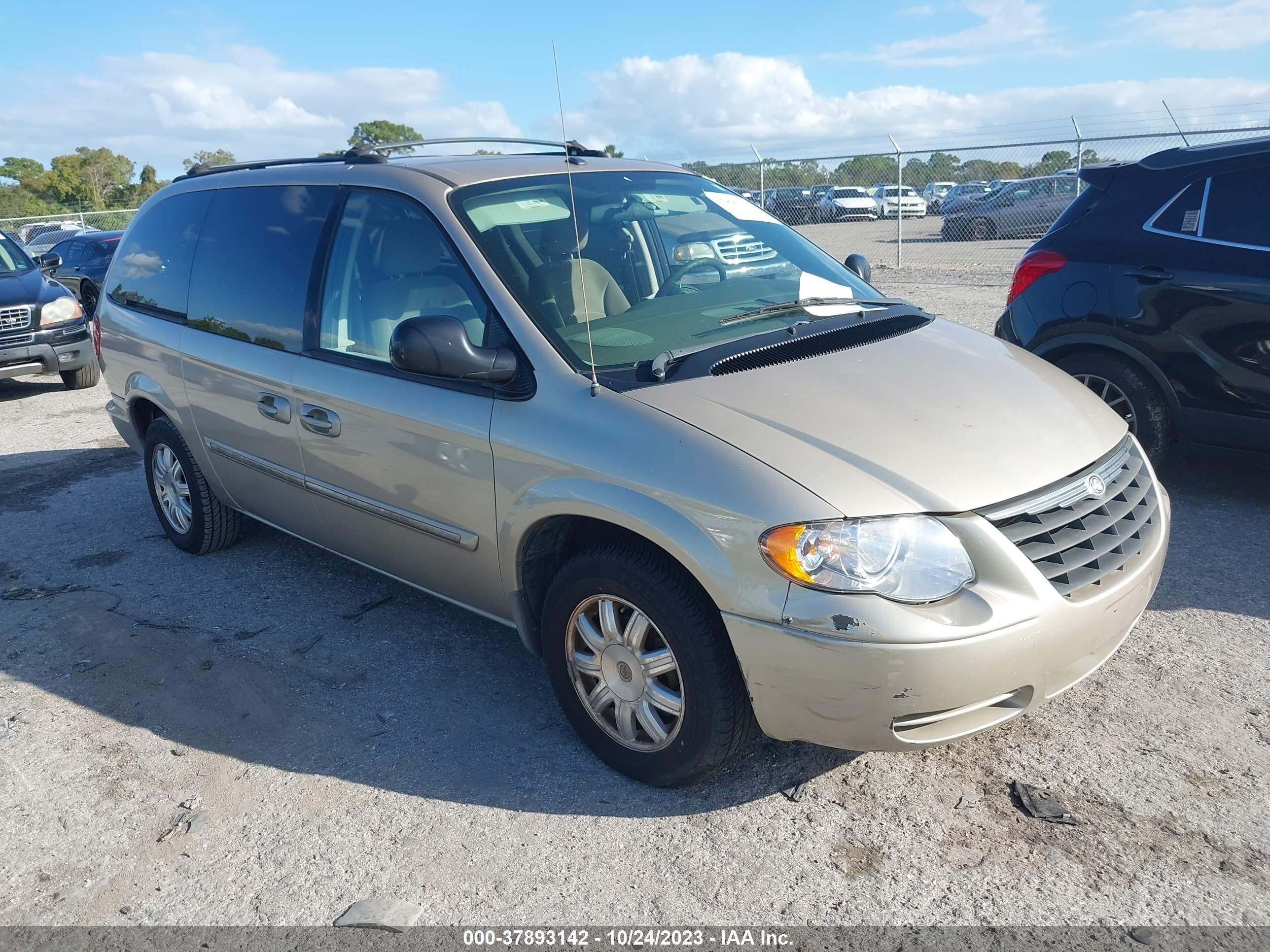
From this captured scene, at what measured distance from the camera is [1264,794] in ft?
9.53

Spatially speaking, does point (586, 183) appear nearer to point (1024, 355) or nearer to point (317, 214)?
point (317, 214)

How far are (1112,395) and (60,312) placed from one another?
33.1 feet

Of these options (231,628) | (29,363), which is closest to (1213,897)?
(231,628)

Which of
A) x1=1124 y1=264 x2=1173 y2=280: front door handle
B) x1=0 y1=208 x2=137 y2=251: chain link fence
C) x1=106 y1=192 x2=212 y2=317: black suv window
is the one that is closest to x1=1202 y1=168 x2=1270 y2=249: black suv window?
x1=1124 y1=264 x2=1173 y2=280: front door handle

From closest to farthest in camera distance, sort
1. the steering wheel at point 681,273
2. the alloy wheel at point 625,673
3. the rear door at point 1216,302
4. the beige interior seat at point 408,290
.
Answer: the alloy wheel at point 625,673
the beige interior seat at point 408,290
the steering wheel at point 681,273
the rear door at point 1216,302

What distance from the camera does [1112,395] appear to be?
5.44 meters

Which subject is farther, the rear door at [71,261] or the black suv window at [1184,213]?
the rear door at [71,261]

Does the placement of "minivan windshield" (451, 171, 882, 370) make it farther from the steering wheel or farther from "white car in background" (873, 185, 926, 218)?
"white car in background" (873, 185, 926, 218)

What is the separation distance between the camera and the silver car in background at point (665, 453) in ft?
8.60

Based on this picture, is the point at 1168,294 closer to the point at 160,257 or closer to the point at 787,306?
the point at 787,306

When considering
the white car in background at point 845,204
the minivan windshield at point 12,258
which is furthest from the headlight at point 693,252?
the white car in background at point 845,204

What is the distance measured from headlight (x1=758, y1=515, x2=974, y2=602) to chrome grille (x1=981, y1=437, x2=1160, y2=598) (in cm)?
21

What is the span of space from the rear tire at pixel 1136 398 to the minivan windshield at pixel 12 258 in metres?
10.8

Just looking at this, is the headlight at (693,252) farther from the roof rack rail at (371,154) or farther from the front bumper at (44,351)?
the front bumper at (44,351)
